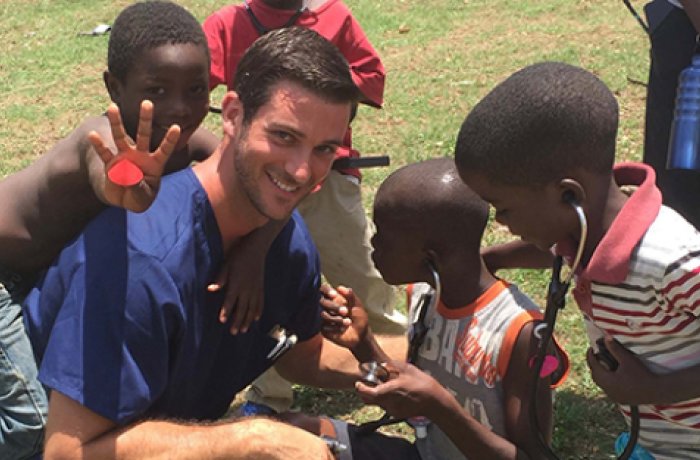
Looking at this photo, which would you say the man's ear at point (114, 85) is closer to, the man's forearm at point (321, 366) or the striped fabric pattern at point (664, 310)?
the man's forearm at point (321, 366)

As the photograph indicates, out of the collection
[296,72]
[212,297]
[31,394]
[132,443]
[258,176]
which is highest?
[296,72]

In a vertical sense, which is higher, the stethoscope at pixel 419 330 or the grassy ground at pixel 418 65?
the stethoscope at pixel 419 330

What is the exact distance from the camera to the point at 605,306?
8.14 feet

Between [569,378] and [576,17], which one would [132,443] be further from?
[576,17]

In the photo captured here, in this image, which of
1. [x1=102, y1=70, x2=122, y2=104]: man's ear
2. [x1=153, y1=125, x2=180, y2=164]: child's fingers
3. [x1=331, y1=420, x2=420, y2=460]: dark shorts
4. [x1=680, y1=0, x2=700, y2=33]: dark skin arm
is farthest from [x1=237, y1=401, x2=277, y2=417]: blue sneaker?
[x1=680, y1=0, x2=700, y2=33]: dark skin arm

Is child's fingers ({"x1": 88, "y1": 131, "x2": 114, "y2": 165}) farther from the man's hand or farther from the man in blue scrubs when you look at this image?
the man's hand

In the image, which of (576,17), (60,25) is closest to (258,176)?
(576,17)

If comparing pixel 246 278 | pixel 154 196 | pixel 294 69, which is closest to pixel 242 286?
pixel 246 278

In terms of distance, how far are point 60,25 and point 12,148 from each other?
5009mm

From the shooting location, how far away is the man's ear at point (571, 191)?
2.35 m

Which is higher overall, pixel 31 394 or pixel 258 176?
pixel 258 176

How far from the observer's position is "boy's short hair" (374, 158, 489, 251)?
2.84 meters

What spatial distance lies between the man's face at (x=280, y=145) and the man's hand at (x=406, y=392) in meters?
0.58

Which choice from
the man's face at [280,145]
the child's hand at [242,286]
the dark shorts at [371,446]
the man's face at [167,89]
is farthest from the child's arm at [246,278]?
the man's face at [167,89]
